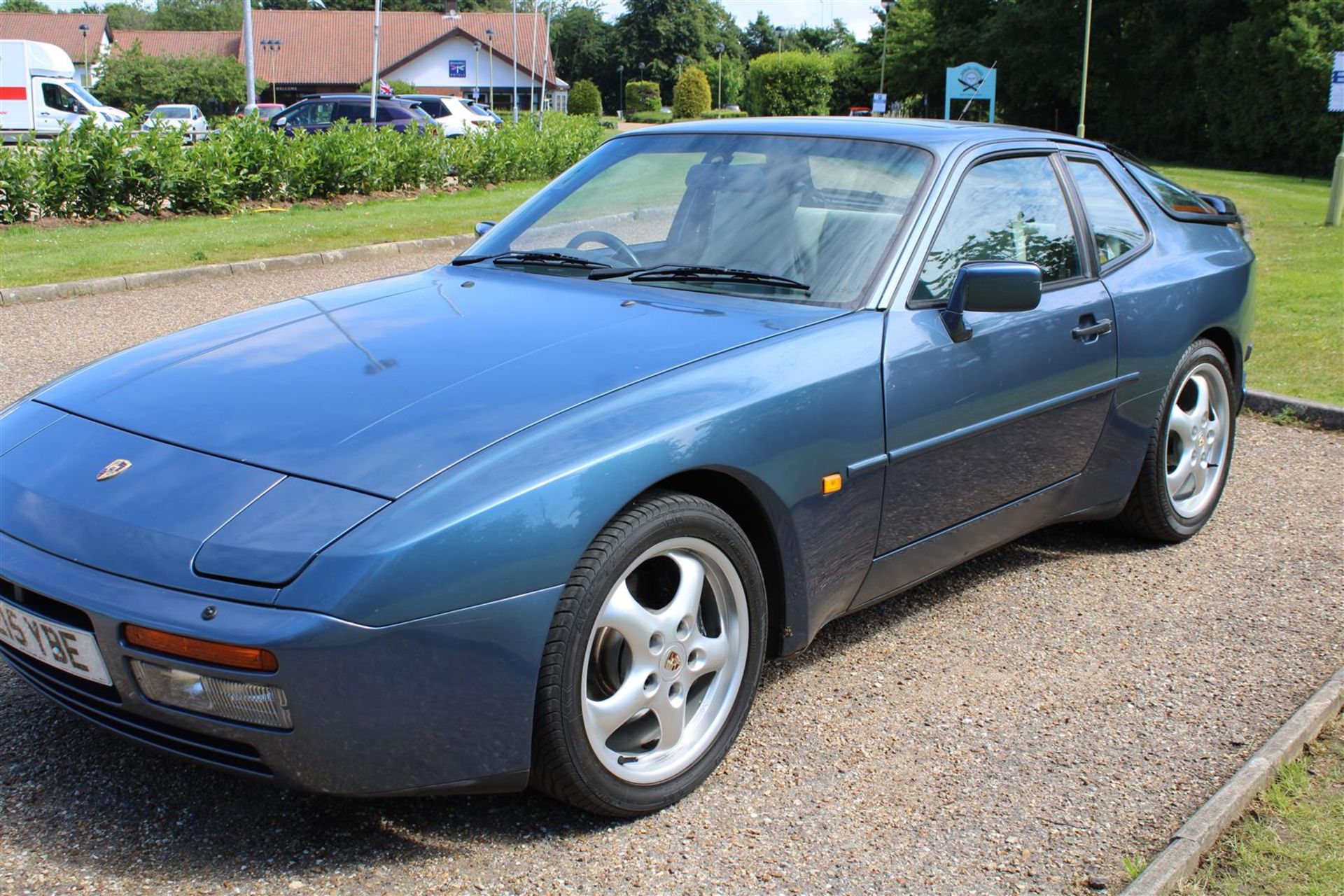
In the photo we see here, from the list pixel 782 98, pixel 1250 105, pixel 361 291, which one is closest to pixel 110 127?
pixel 361 291

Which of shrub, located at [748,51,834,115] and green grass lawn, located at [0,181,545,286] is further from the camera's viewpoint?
shrub, located at [748,51,834,115]

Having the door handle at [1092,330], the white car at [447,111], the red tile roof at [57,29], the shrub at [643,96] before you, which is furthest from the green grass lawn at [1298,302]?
the red tile roof at [57,29]

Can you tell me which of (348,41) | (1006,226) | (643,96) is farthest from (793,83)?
(1006,226)

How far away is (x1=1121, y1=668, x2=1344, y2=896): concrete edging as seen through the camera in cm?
269

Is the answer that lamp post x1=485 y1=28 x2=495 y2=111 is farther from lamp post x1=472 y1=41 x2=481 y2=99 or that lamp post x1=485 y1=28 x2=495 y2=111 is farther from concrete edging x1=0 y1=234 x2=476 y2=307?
concrete edging x1=0 y1=234 x2=476 y2=307

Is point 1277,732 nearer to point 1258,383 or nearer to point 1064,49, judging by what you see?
point 1258,383

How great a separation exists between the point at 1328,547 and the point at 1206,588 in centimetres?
79

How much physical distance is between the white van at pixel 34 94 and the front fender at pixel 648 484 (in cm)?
3205

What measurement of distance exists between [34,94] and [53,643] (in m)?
33.9

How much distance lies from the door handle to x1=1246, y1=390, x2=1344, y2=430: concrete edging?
323cm

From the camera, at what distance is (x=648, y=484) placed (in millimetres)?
2758

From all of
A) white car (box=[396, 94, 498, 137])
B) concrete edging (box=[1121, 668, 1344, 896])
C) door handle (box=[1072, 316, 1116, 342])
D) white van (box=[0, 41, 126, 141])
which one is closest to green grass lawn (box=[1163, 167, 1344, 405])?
door handle (box=[1072, 316, 1116, 342])

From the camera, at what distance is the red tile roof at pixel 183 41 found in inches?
3105

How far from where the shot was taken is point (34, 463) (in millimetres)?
2910
